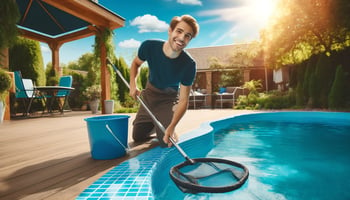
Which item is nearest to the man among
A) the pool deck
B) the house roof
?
the pool deck

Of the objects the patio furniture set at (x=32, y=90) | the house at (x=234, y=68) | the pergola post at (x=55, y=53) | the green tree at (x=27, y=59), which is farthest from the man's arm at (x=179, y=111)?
the house at (x=234, y=68)

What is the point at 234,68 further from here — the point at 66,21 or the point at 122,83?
the point at 66,21

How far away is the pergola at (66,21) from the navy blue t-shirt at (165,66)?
12.9 feet

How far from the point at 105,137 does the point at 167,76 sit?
98 cm

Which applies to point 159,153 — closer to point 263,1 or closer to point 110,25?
point 110,25

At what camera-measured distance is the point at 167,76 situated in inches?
94.6

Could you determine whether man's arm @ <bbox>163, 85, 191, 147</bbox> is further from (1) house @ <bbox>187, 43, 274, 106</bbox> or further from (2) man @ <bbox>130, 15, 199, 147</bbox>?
(1) house @ <bbox>187, 43, 274, 106</bbox>

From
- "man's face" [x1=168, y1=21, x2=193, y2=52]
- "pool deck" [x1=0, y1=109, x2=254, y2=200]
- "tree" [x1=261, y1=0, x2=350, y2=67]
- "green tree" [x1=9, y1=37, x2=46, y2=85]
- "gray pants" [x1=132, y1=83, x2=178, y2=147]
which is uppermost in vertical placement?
"tree" [x1=261, y1=0, x2=350, y2=67]

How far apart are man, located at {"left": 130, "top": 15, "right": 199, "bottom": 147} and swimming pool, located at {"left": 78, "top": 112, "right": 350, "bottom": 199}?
15.0 inches

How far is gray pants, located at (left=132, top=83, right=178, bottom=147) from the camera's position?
8.31ft

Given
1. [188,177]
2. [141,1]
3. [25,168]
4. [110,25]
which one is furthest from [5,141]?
[141,1]

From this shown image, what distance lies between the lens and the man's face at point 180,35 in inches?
75.7

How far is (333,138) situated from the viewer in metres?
3.93

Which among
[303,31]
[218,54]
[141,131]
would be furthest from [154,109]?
[218,54]
